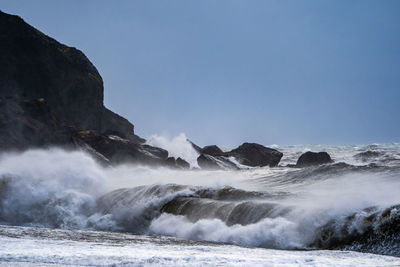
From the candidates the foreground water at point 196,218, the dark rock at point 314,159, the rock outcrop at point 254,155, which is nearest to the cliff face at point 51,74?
the rock outcrop at point 254,155

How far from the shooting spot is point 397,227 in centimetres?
707

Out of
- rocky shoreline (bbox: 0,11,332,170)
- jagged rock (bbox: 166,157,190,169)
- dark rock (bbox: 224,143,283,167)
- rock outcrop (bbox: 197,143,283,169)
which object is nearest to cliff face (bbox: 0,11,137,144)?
rocky shoreline (bbox: 0,11,332,170)

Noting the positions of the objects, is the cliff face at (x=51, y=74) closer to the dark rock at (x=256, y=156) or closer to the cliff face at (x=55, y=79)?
the cliff face at (x=55, y=79)

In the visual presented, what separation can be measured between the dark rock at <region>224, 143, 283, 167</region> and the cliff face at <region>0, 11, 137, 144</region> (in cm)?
1772

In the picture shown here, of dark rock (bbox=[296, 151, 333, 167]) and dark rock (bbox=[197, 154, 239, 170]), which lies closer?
dark rock (bbox=[197, 154, 239, 170])

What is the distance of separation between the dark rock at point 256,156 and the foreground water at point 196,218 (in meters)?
15.1

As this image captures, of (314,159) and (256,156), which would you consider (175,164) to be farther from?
(314,159)

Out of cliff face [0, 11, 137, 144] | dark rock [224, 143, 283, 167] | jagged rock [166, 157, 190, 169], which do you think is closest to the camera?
jagged rock [166, 157, 190, 169]

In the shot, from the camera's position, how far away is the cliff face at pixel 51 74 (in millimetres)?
44500

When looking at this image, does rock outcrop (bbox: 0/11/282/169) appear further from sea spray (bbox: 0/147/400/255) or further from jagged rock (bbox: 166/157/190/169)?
sea spray (bbox: 0/147/400/255)

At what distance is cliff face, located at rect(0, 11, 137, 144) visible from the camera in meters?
44.5

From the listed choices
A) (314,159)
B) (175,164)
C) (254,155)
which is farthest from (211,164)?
(314,159)

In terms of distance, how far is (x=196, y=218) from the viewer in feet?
35.2

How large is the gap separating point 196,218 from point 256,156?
26.9m
